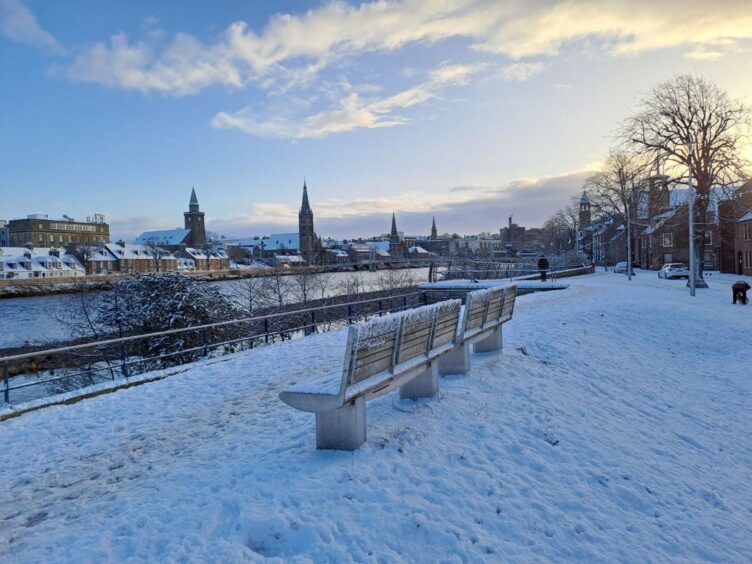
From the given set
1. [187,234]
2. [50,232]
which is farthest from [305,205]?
[50,232]

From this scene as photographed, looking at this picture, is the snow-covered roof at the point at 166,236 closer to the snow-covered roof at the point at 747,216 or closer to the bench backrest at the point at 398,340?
the snow-covered roof at the point at 747,216

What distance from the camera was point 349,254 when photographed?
6422 inches

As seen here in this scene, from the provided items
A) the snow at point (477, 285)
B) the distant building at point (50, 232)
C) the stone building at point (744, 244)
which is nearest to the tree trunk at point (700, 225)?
the snow at point (477, 285)

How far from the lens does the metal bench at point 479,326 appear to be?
323 inches

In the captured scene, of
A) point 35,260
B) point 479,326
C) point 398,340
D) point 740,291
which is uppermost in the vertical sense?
point 35,260

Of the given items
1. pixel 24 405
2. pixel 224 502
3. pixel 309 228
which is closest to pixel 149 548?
pixel 224 502

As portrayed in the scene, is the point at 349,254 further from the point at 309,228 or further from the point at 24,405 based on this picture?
the point at 24,405

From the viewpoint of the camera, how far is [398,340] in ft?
18.7

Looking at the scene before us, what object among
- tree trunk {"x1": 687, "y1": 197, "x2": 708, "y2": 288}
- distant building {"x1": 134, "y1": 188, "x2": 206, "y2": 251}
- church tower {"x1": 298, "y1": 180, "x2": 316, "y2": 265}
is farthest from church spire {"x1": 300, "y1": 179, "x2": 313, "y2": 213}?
tree trunk {"x1": 687, "y1": 197, "x2": 708, "y2": 288}

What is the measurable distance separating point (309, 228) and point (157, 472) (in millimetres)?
144060

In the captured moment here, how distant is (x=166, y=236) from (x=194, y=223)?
30.7 ft

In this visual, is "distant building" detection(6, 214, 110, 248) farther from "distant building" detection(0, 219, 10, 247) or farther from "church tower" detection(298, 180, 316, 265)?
"church tower" detection(298, 180, 316, 265)

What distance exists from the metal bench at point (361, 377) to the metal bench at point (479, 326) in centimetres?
185

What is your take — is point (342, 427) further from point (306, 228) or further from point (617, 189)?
point (306, 228)
